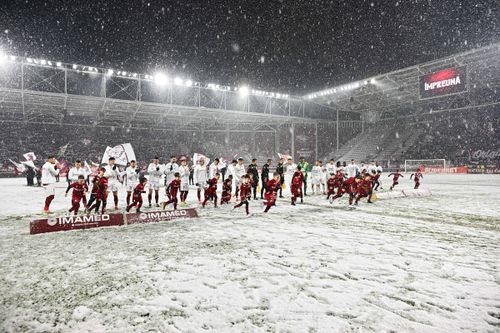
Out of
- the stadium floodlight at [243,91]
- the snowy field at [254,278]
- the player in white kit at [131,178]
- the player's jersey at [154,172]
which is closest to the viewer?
the snowy field at [254,278]

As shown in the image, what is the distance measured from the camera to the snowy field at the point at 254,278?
9.88ft

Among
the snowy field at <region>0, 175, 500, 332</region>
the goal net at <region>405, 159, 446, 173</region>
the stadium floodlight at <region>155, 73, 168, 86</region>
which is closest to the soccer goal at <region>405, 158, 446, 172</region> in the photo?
the goal net at <region>405, 159, 446, 173</region>

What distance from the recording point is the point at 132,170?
10453 millimetres

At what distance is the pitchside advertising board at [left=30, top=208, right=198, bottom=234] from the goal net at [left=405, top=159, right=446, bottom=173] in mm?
31605

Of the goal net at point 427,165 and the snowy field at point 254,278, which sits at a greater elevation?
the goal net at point 427,165

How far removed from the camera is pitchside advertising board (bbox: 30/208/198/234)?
695cm

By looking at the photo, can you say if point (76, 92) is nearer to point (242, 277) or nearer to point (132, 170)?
point (132, 170)

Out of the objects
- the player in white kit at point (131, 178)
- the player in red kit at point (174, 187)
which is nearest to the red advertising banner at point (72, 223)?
the player in red kit at point (174, 187)

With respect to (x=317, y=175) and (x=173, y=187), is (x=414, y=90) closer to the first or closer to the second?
(x=317, y=175)

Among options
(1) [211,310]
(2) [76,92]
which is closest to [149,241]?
(1) [211,310]

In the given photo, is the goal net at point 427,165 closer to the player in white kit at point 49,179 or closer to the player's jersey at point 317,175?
the player's jersey at point 317,175

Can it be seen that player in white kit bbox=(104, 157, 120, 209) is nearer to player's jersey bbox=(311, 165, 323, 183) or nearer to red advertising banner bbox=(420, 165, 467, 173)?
player's jersey bbox=(311, 165, 323, 183)

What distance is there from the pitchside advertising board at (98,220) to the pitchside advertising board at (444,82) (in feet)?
95.4

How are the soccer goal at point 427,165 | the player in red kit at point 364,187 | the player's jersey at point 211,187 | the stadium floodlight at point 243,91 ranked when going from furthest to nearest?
the stadium floodlight at point 243,91, the soccer goal at point 427,165, the player in red kit at point 364,187, the player's jersey at point 211,187
